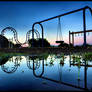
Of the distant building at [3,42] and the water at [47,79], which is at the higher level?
the distant building at [3,42]

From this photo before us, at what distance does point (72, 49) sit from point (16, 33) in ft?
41.2

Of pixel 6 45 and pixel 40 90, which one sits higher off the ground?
pixel 6 45

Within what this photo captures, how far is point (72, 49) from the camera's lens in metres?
15.7

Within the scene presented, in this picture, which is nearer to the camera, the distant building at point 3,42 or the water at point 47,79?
the water at point 47,79

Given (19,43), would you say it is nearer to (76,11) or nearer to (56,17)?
(56,17)

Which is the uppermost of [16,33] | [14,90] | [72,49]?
[16,33]

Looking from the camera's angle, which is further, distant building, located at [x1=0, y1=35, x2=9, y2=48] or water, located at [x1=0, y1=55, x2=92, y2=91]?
distant building, located at [x1=0, y1=35, x2=9, y2=48]

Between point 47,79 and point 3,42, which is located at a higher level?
point 3,42

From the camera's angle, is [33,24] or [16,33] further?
[16,33]

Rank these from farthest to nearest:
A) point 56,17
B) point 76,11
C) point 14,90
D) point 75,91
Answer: point 56,17 → point 76,11 → point 14,90 → point 75,91

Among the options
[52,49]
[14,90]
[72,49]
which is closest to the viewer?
[14,90]

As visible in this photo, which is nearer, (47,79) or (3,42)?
(47,79)

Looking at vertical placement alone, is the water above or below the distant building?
below

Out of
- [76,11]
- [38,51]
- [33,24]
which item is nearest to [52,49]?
[38,51]
